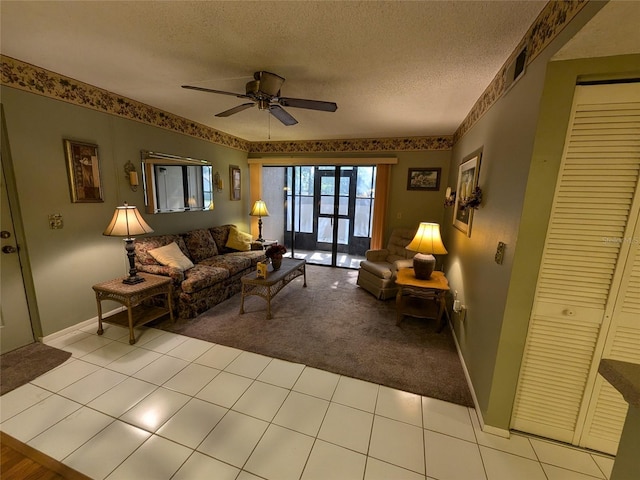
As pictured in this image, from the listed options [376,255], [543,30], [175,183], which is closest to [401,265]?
[376,255]

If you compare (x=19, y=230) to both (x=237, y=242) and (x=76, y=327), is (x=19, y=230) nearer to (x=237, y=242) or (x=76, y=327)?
(x=76, y=327)

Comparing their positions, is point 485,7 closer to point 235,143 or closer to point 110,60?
point 110,60

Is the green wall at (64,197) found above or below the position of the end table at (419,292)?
above

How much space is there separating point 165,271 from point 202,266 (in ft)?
1.68

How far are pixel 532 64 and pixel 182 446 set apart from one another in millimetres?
3036

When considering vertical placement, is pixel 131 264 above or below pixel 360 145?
below

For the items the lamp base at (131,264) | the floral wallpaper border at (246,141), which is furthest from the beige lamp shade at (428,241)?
the lamp base at (131,264)

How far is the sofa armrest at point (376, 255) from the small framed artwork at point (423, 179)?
129 cm

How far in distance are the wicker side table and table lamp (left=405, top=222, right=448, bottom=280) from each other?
2729mm

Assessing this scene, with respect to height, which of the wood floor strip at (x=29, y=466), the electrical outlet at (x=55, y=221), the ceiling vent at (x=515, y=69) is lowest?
the wood floor strip at (x=29, y=466)

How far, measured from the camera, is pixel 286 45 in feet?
5.94

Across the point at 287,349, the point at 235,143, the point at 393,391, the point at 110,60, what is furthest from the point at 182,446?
the point at 235,143

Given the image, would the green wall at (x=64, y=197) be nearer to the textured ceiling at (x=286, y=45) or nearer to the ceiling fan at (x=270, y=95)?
the textured ceiling at (x=286, y=45)

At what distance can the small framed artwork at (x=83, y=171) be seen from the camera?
2.54 m
